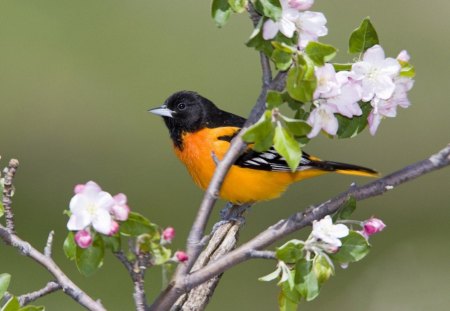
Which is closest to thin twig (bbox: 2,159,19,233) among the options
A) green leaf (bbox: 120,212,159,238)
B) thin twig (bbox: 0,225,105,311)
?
thin twig (bbox: 0,225,105,311)

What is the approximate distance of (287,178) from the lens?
9.96 ft

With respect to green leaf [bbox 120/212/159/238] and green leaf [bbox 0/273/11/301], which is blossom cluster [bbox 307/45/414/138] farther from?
green leaf [bbox 0/273/11/301]

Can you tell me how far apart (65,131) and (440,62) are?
273 centimetres

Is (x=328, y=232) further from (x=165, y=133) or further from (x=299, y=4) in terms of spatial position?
(x=165, y=133)

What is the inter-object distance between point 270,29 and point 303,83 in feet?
0.42

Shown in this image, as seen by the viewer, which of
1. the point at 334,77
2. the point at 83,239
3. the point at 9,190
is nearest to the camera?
the point at 83,239

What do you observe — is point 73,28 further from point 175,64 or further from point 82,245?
point 82,245

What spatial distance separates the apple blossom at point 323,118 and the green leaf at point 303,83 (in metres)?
0.12

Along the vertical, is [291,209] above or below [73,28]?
below

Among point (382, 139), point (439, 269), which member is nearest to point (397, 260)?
point (439, 269)

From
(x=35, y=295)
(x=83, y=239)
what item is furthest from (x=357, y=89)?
(x=35, y=295)

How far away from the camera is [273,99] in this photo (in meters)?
1.38

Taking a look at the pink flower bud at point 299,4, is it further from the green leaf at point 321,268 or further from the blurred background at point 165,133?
the blurred background at point 165,133

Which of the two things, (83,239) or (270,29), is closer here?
(83,239)
